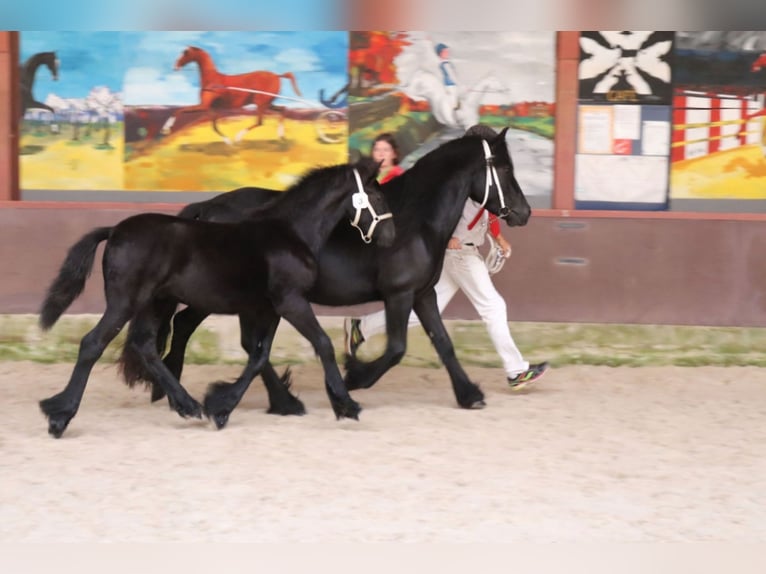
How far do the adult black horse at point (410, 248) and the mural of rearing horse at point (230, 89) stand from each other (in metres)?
1.99

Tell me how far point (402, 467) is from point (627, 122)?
165 inches

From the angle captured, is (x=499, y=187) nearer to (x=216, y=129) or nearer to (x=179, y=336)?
(x=179, y=336)

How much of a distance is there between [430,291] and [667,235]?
8.13 feet

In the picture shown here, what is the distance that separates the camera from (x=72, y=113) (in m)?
8.84

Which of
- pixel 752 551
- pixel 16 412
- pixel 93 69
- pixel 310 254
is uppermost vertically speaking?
pixel 93 69

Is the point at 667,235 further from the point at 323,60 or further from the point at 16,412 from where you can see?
the point at 16,412

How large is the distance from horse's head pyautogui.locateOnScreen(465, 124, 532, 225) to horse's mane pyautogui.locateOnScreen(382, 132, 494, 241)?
69mm

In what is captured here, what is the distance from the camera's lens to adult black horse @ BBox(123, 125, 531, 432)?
6.71m

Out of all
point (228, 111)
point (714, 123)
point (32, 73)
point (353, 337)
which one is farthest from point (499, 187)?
point (32, 73)

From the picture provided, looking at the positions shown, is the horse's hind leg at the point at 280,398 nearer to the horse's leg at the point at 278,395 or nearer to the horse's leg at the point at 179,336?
the horse's leg at the point at 278,395

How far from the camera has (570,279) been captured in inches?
339

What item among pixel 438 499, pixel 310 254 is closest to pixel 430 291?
pixel 310 254

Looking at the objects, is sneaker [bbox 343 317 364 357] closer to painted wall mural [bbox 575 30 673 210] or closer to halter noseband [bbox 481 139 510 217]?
halter noseband [bbox 481 139 510 217]

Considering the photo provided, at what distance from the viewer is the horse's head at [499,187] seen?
6840 mm
